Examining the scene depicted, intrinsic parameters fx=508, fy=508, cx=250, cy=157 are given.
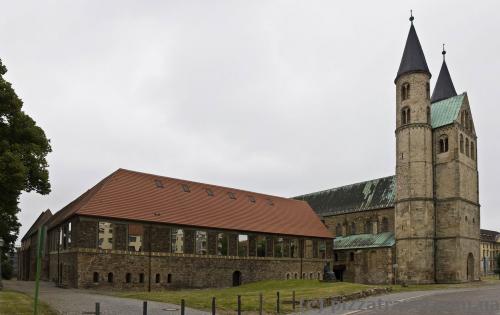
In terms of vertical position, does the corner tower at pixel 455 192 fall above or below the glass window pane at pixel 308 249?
above

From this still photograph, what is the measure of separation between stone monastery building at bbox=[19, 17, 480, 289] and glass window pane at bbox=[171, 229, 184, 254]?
0.30 ft

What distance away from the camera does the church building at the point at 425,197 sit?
55.0 metres

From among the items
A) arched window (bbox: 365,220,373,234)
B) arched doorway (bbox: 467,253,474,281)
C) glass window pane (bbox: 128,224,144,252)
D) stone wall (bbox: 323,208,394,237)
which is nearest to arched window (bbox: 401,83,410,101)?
stone wall (bbox: 323,208,394,237)

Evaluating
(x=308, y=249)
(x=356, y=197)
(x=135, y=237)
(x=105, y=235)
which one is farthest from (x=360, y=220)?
(x=105, y=235)

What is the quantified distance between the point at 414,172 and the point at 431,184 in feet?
7.73

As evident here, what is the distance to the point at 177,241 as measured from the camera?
46438 millimetres

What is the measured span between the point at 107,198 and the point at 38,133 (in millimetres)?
12952

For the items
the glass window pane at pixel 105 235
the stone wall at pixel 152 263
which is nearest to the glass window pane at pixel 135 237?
the stone wall at pixel 152 263

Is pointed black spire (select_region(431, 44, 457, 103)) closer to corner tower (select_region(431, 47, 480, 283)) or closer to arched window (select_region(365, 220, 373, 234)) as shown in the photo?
corner tower (select_region(431, 47, 480, 283))

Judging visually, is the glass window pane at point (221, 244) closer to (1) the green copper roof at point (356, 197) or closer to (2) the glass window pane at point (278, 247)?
(2) the glass window pane at point (278, 247)

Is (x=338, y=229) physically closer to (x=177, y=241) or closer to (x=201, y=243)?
(x=201, y=243)

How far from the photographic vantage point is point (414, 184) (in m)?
56.5

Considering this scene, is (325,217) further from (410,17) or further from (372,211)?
(410,17)

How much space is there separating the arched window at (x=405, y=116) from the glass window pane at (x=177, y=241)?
29.0m
